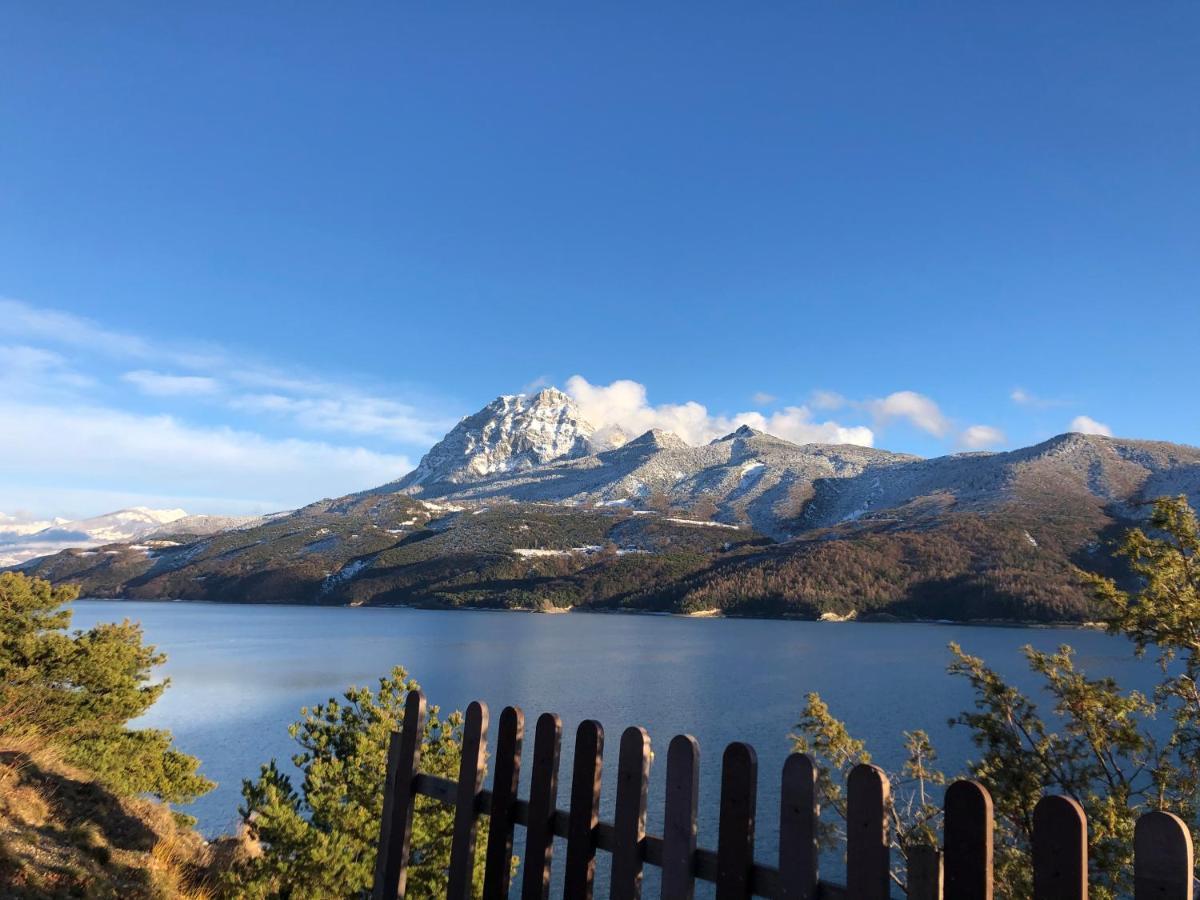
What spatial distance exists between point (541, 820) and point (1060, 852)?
2377mm

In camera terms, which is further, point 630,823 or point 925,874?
point 630,823

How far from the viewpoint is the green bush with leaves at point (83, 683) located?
15.3 m

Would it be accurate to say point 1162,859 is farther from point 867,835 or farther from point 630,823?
point 630,823

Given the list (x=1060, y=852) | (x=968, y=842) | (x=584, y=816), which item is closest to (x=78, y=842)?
(x=584, y=816)

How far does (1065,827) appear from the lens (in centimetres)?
266

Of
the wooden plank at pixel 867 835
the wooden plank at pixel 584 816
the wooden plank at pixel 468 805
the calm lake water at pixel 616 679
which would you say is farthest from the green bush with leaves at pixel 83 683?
the wooden plank at pixel 867 835

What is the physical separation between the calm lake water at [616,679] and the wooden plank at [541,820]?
69.4ft

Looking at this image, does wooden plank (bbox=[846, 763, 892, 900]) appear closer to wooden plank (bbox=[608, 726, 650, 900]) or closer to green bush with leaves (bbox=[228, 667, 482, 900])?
wooden plank (bbox=[608, 726, 650, 900])

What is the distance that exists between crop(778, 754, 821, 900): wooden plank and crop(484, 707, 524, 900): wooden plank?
1.51 meters

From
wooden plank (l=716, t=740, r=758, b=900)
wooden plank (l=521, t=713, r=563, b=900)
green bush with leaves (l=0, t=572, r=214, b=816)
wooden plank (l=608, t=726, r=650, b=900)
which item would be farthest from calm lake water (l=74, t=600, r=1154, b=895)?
wooden plank (l=716, t=740, r=758, b=900)

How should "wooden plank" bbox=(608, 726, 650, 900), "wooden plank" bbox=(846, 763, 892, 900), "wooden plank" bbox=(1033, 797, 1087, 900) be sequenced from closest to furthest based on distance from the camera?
1. "wooden plank" bbox=(1033, 797, 1087, 900)
2. "wooden plank" bbox=(846, 763, 892, 900)
3. "wooden plank" bbox=(608, 726, 650, 900)

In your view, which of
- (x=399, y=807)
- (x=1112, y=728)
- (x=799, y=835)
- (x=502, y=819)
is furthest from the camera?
(x=1112, y=728)

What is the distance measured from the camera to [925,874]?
2887 millimetres

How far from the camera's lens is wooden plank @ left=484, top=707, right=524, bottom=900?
4.18 metres
